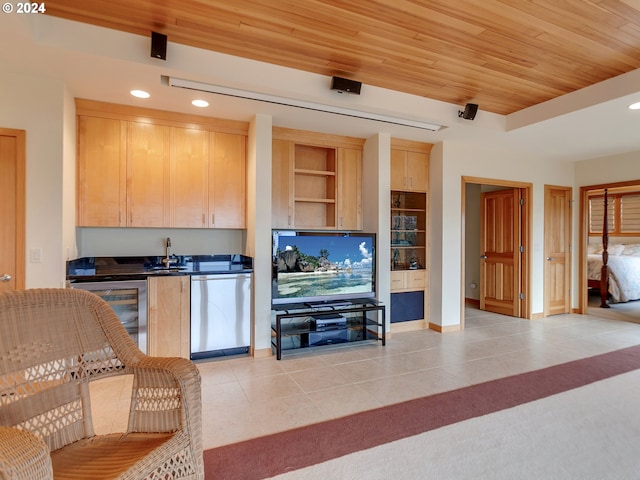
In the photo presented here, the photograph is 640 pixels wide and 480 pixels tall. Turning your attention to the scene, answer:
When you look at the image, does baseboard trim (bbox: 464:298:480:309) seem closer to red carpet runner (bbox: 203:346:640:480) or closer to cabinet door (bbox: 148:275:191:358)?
red carpet runner (bbox: 203:346:640:480)

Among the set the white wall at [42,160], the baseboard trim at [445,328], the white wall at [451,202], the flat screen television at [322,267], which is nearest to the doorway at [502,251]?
the white wall at [451,202]

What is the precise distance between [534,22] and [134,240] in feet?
13.1

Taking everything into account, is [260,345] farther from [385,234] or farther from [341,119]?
[341,119]

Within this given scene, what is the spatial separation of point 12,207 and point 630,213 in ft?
36.1

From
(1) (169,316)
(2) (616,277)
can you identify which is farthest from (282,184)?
(2) (616,277)

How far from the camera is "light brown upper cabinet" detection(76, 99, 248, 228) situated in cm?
325

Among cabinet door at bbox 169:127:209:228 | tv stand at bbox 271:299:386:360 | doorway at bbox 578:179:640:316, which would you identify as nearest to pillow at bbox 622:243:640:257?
doorway at bbox 578:179:640:316

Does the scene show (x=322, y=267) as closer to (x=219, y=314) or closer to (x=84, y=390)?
(x=219, y=314)

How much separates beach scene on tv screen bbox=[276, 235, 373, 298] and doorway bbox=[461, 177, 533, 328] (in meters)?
1.61

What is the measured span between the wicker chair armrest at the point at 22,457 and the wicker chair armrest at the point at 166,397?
49 cm

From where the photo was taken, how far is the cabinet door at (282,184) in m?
3.99

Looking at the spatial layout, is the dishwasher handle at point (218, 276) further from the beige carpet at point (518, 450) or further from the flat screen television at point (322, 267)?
the beige carpet at point (518, 450)

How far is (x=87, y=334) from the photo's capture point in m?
1.48

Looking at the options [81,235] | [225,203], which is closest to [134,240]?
[81,235]
